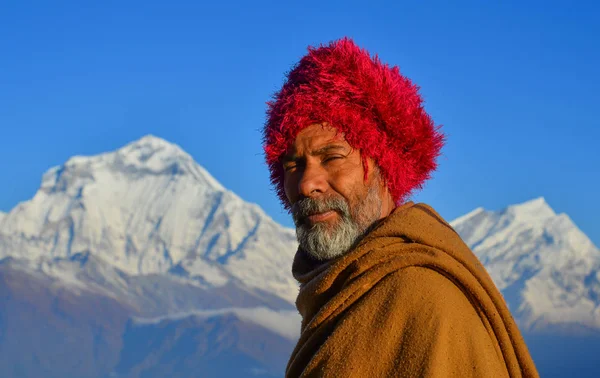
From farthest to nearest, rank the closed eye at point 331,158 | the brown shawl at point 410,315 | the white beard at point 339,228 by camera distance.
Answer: the closed eye at point 331,158 < the white beard at point 339,228 < the brown shawl at point 410,315

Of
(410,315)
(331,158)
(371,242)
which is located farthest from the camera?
(331,158)

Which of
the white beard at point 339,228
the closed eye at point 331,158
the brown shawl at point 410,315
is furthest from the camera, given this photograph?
the closed eye at point 331,158

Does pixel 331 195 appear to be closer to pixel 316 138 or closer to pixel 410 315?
pixel 316 138

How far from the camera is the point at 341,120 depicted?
3039 millimetres

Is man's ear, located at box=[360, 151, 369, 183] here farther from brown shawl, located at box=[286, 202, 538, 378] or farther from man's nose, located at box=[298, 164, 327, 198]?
brown shawl, located at box=[286, 202, 538, 378]

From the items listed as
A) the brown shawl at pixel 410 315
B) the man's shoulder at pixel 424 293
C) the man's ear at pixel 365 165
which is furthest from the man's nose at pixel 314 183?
the man's shoulder at pixel 424 293

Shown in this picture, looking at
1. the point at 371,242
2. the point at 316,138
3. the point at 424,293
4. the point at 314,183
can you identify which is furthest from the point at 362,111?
the point at 424,293

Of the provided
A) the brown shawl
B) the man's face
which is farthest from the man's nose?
the brown shawl

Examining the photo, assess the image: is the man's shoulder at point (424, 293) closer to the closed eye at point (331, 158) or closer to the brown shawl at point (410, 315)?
the brown shawl at point (410, 315)

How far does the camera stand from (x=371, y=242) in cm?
262

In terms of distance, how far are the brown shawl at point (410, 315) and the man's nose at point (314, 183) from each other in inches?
13.9

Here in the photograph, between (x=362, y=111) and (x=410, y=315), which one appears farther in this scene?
(x=362, y=111)

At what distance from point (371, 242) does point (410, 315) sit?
309mm

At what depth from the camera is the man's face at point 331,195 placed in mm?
2936
